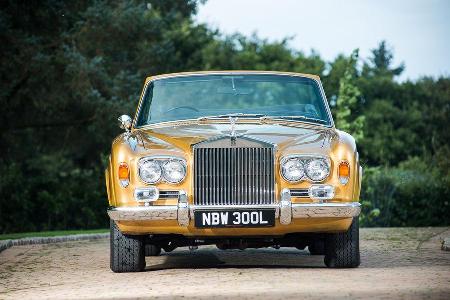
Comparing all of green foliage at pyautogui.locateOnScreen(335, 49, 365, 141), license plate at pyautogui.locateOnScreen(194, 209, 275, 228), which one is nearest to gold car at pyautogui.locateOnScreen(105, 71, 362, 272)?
license plate at pyautogui.locateOnScreen(194, 209, 275, 228)

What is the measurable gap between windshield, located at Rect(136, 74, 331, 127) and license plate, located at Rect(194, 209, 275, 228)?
5.51ft

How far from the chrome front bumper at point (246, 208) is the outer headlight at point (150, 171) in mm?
265

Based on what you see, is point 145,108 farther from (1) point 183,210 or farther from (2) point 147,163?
(1) point 183,210

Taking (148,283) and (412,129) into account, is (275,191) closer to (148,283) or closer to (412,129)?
(148,283)

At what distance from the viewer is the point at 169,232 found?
8.77 m

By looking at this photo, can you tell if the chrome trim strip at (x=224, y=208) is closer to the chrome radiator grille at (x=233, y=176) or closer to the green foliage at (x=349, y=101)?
the chrome radiator grille at (x=233, y=176)

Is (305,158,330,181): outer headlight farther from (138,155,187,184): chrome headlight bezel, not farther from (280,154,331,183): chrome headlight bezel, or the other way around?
(138,155,187,184): chrome headlight bezel

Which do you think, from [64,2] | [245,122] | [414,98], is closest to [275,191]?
[245,122]

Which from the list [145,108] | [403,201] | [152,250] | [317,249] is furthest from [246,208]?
[403,201]

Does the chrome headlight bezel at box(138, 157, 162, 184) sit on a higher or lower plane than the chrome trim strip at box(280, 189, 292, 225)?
higher

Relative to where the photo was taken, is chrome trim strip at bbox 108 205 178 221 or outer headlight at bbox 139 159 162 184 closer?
chrome trim strip at bbox 108 205 178 221

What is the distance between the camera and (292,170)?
8.70 metres

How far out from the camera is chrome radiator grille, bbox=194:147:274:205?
28.5 ft

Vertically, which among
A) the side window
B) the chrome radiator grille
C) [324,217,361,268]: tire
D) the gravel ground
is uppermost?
the side window
